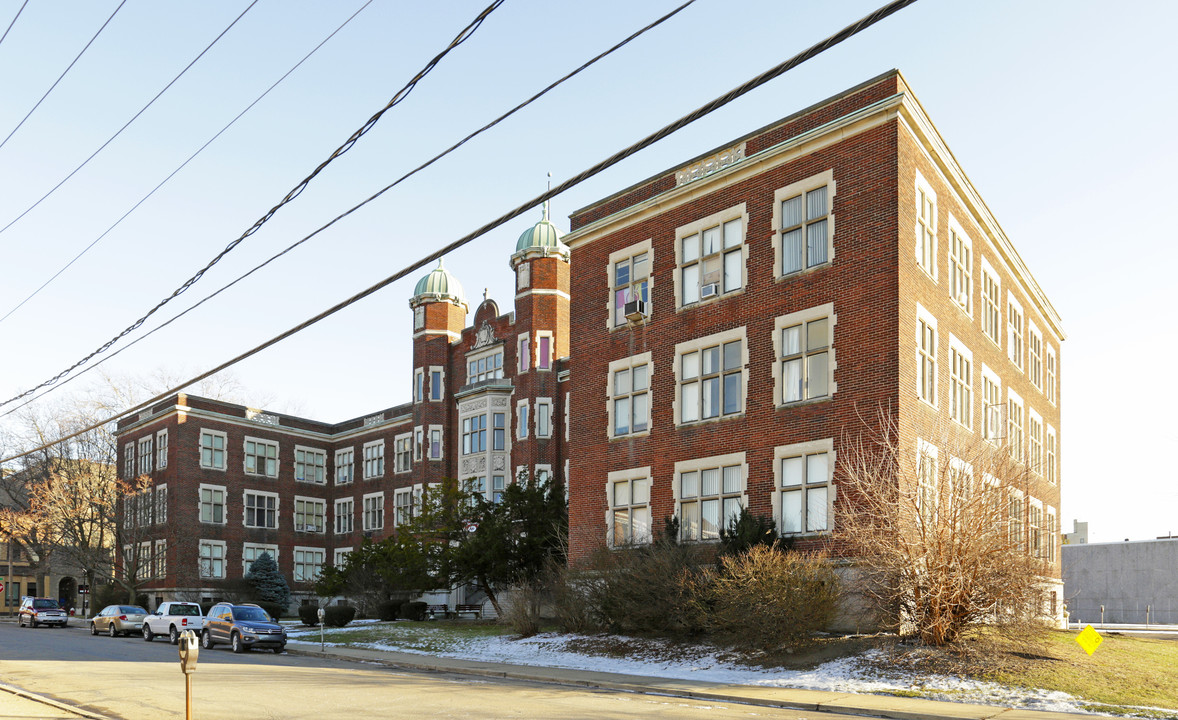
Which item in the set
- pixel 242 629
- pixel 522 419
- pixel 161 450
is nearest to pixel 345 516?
pixel 161 450

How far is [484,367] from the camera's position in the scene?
55438 mm

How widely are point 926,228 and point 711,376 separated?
284 inches

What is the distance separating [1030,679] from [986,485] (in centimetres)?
399

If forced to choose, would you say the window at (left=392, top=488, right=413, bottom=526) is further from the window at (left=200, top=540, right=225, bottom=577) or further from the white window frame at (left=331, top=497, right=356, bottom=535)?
the window at (left=200, top=540, right=225, bottom=577)

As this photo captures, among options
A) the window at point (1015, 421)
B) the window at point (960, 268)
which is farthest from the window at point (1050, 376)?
the window at point (960, 268)

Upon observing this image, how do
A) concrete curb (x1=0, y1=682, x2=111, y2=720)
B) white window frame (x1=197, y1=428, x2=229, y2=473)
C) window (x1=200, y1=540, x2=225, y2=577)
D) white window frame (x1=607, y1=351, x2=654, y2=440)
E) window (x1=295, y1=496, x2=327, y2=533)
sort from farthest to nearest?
window (x1=295, y1=496, x2=327, y2=533), white window frame (x1=197, y1=428, x2=229, y2=473), window (x1=200, y1=540, x2=225, y2=577), white window frame (x1=607, y1=351, x2=654, y2=440), concrete curb (x1=0, y1=682, x2=111, y2=720)

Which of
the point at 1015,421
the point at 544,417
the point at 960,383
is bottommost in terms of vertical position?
the point at 1015,421

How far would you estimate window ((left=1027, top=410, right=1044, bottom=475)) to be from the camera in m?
40.2

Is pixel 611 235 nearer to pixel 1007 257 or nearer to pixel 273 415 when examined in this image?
pixel 1007 257

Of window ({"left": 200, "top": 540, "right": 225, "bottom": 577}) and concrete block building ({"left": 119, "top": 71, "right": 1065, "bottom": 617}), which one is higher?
concrete block building ({"left": 119, "top": 71, "right": 1065, "bottom": 617})

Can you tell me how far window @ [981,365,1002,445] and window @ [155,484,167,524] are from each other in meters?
47.0

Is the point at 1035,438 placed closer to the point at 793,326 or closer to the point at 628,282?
the point at 793,326

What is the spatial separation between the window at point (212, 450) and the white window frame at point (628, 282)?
36808 mm

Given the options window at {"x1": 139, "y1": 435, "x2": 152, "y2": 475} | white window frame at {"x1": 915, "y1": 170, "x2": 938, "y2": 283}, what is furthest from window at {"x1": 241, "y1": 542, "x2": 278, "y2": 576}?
white window frame at {"x1": 915, "y1": 170, "x2": 938, "y2": 283}
